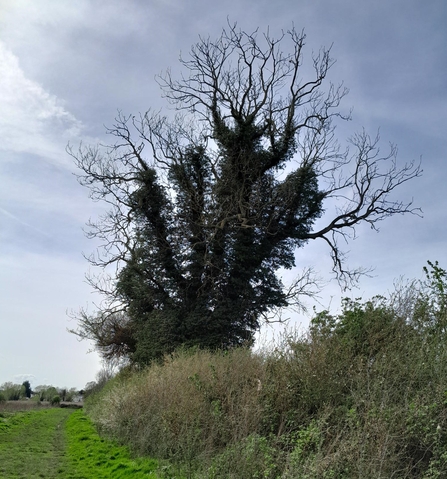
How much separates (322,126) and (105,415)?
17978mm

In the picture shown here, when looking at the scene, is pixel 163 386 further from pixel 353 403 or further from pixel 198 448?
pixel 353 403

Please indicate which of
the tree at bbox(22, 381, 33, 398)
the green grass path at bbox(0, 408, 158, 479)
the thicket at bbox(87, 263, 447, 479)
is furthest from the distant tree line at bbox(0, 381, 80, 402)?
the thicket at bbox(87, 263, 447, 479)

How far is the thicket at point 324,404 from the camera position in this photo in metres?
6.88

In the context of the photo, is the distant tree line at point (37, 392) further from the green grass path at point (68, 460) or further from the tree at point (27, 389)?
the green grass path at point (68, 460)

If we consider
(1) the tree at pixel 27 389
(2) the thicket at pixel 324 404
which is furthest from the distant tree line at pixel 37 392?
(2) the thicket at pixel 324 404

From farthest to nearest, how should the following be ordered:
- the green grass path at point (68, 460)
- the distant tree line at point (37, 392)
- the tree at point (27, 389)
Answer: the tree at point (27, 389) < the distant tree line at point (37, 392) < the green grass path at point (68, 460)

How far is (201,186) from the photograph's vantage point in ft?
81.1

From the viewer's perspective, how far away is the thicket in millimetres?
6875

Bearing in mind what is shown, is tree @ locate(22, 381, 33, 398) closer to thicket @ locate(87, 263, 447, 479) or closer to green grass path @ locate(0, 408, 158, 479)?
green grass path @ locate(0, 408, 158, 479)

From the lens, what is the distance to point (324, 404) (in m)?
8.34

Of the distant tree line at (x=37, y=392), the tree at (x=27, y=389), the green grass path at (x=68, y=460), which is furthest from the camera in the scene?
the tree at (x=27, y=389)

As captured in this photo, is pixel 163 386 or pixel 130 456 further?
pixel 163 386

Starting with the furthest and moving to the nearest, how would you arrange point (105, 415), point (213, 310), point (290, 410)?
point (213, 310) < point (105, 415) < point (290, 410)

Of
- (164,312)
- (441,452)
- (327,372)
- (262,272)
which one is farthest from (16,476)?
(262,272)
